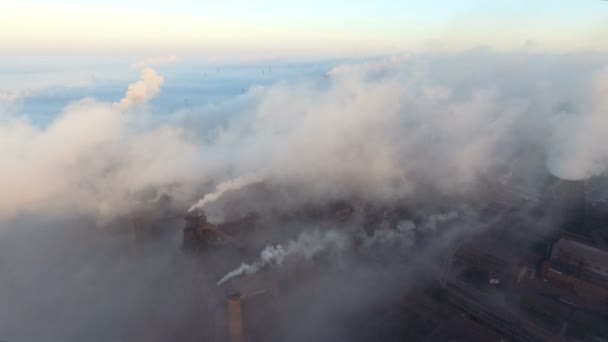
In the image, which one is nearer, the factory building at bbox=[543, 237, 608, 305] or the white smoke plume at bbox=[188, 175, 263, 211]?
the factory building at bbox=[543, 237, 608, 305]

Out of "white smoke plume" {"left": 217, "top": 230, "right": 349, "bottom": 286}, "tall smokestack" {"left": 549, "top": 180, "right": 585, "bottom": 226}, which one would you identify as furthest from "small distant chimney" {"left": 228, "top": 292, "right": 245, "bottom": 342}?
"tall smokestack" {"left": 549, "top": 180, "right": 585, "bottom": 226}

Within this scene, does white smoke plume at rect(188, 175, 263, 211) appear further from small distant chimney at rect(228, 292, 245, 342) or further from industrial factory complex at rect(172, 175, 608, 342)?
small distant chimney at rect(228, 292, 245, 342)

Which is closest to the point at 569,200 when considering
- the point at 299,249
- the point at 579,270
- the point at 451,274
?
the point at 579,270

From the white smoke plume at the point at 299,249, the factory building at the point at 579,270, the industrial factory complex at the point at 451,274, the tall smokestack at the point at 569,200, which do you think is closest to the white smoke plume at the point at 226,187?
the industrial factory complex at the point at 451,274

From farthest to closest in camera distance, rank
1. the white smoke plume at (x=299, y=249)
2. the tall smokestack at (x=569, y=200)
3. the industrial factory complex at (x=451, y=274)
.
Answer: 1. the tall smokestack at (x=569, y=200)
2. the white smoke plume at (x=299, y=249)
3. the industrial factory complex at (x=451, y=274)

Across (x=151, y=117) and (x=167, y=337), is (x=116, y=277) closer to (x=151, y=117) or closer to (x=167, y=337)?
(x=167, y=337)

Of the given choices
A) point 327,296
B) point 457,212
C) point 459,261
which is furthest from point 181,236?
point 457,212

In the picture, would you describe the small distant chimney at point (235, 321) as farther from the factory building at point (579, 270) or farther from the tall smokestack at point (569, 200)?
the tall smokestack at point (569, 200)
